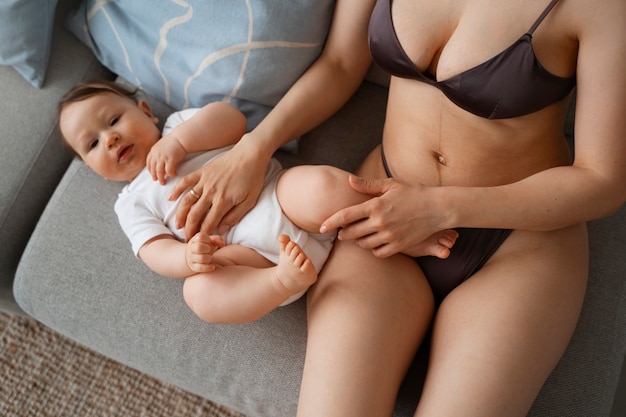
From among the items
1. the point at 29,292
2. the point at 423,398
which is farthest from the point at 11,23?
the point at 423,398

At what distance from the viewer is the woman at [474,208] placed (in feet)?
3.11

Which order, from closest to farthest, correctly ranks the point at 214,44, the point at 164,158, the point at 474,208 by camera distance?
the point at 474,208, the point at 164,158, the point at 214,44

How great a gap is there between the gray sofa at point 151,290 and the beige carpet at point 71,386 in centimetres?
30

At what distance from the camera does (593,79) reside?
0.92 metres

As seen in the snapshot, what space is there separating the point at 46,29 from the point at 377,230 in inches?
40.3

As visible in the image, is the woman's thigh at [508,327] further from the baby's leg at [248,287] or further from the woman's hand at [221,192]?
the woman's hand at [221,192]

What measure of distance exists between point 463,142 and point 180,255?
0.59 m

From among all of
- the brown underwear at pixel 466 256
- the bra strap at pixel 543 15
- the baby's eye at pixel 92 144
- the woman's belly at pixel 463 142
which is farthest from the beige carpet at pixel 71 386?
the bra strap at pixel 543 15

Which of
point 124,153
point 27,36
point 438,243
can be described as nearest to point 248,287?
point 438,243

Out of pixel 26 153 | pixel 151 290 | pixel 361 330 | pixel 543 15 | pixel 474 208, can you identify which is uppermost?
pixel 543 15

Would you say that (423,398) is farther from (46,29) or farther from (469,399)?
(46,29)

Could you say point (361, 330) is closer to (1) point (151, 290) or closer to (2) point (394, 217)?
Answer: (2) point (394, 217)

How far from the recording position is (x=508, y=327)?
0.98 metres

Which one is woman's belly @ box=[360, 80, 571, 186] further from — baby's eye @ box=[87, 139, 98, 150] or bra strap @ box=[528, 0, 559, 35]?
baby's eye @ box=[87, 139, 98, 150]
